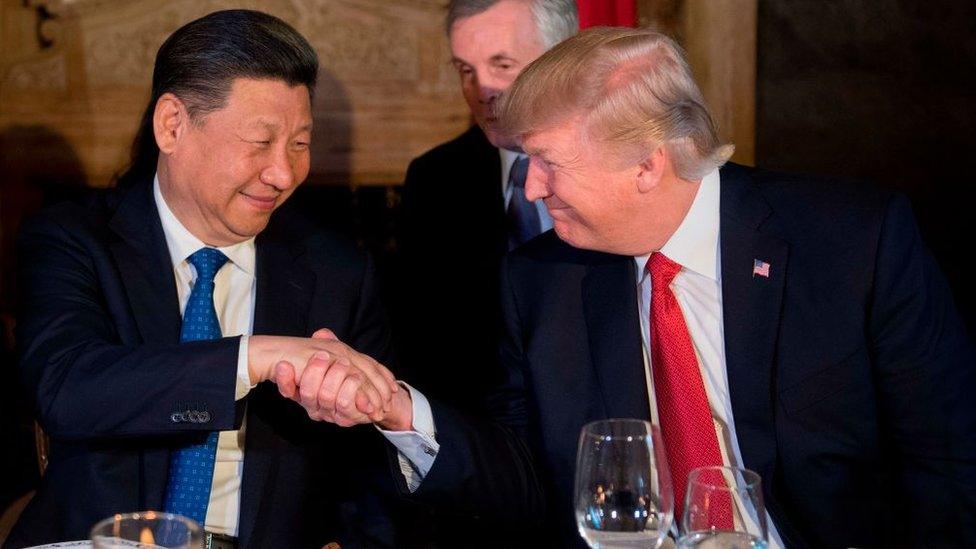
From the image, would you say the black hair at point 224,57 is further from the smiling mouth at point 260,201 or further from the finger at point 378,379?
the finger at point 378,379

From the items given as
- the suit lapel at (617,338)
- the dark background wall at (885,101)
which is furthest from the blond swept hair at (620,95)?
the dark background wall at (885,101)

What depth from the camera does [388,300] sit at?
11.9 ft

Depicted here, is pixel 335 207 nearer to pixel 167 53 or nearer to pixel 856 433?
pixel 167 53

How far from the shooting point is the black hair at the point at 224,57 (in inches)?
86.4

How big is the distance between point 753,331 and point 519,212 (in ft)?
3.49

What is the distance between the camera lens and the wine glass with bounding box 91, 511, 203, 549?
130 centimetres

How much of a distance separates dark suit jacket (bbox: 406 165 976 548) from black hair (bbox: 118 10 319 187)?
0.68 metres

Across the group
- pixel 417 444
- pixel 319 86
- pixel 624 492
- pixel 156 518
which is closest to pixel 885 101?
pixel 319 86

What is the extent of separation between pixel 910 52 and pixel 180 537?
3191 mm

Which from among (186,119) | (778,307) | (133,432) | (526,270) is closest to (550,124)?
(526,270)

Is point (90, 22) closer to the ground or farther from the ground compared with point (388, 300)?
farther from the ground

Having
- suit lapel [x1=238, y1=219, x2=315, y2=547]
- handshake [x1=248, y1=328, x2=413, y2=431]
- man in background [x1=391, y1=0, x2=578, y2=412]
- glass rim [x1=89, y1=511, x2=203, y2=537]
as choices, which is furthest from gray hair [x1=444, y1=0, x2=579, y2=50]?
glass rim [x1=89, y1=511, x2=203, y2=537]

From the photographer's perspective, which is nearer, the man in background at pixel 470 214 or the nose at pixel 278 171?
the nose at pixel 278 171

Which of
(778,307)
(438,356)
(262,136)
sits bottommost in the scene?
(438,356)
